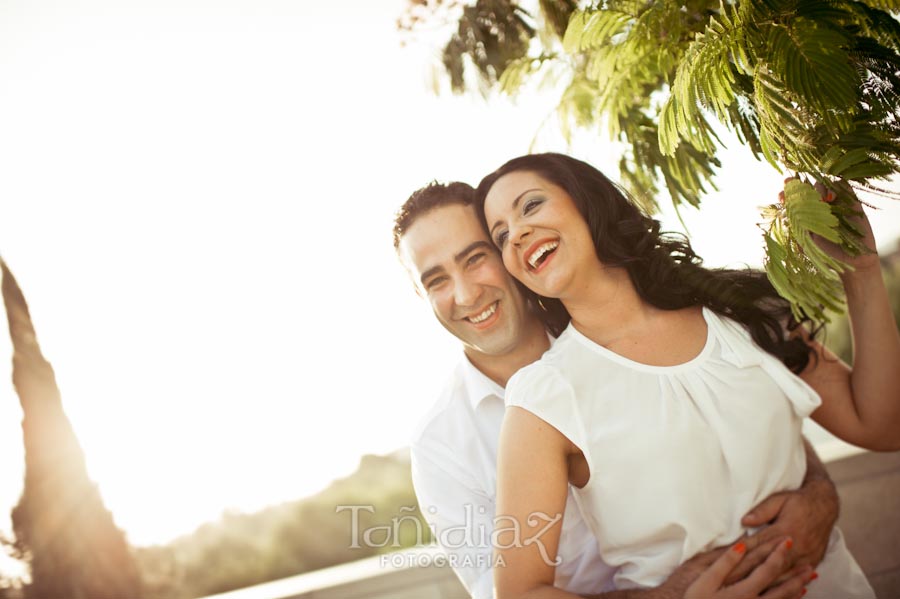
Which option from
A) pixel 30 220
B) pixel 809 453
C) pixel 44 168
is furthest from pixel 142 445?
pixel 809 453

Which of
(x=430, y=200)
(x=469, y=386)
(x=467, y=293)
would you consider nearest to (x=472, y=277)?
(x=467, y=293)

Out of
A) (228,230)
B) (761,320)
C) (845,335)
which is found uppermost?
(228,230)

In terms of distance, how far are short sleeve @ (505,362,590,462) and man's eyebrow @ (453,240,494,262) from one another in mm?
688

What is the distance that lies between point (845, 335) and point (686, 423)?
5.34 m

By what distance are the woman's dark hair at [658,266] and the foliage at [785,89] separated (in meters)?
0.25

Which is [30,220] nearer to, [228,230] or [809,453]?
[228,230]

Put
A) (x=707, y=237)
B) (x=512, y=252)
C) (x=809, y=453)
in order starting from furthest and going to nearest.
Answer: (x=707, y=237) → (x=809, y=453) → (x=512, y=252)

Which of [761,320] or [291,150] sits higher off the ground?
[291,150]

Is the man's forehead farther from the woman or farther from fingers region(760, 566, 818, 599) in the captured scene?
fingers region(760, 566, 818, 599)

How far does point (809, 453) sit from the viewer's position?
2.61m

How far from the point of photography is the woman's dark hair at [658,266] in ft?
7.35

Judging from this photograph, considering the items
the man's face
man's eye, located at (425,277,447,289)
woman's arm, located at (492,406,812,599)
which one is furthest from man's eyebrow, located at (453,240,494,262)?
woman's arm, located at (492,406,812,599)

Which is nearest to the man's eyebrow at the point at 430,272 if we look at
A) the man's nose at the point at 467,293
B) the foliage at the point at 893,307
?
the man's nose at the point at 467,293

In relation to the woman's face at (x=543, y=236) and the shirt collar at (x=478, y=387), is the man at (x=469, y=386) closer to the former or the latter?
the shirt collar at (x=478, y=387)
